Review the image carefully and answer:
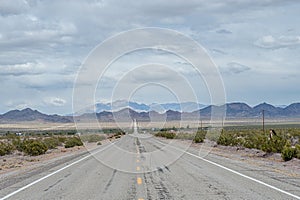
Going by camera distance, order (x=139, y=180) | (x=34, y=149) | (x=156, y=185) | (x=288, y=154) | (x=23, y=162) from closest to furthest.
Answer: (x=156, y=185) < (x=139, y=180) < (x=288, y=154) < (x=23, y=162) < (x=34, y=149)

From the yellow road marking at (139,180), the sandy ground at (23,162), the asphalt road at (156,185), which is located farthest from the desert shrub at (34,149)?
the yellow road marking at (139,180)

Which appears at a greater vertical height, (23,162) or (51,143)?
(51,143)

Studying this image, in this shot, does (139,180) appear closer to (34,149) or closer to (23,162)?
(23,162)

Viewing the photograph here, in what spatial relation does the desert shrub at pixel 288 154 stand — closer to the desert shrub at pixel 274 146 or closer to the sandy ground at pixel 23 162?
the desert shrub at pixel 274 146

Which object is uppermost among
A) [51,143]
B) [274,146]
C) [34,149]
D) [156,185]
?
[274,146]

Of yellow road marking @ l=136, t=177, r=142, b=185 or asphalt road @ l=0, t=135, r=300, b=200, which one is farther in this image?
yellow road marking @ l=136, t=177, r=142, b=185

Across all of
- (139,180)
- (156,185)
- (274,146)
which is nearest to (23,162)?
(139,180)

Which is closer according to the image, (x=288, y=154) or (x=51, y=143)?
(x=288, y=154)

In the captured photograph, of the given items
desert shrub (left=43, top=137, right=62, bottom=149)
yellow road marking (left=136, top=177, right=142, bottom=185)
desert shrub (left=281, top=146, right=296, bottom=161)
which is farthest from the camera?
desert shrub (left=43, top=137, right=62, bottom=149)

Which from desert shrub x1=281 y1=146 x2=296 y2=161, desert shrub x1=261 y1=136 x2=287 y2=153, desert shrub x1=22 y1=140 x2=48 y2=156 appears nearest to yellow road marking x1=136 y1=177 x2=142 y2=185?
desert shrub x1=281 y1=146 x2=296 y2=161

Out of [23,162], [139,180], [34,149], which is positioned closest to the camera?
[139,180]

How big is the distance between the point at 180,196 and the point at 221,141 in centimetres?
3550

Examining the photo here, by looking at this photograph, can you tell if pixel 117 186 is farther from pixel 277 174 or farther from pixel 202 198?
pixel 277 174

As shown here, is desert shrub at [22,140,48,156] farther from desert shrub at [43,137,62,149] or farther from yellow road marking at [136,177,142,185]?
yellow road marking at [136,177,142,185]
